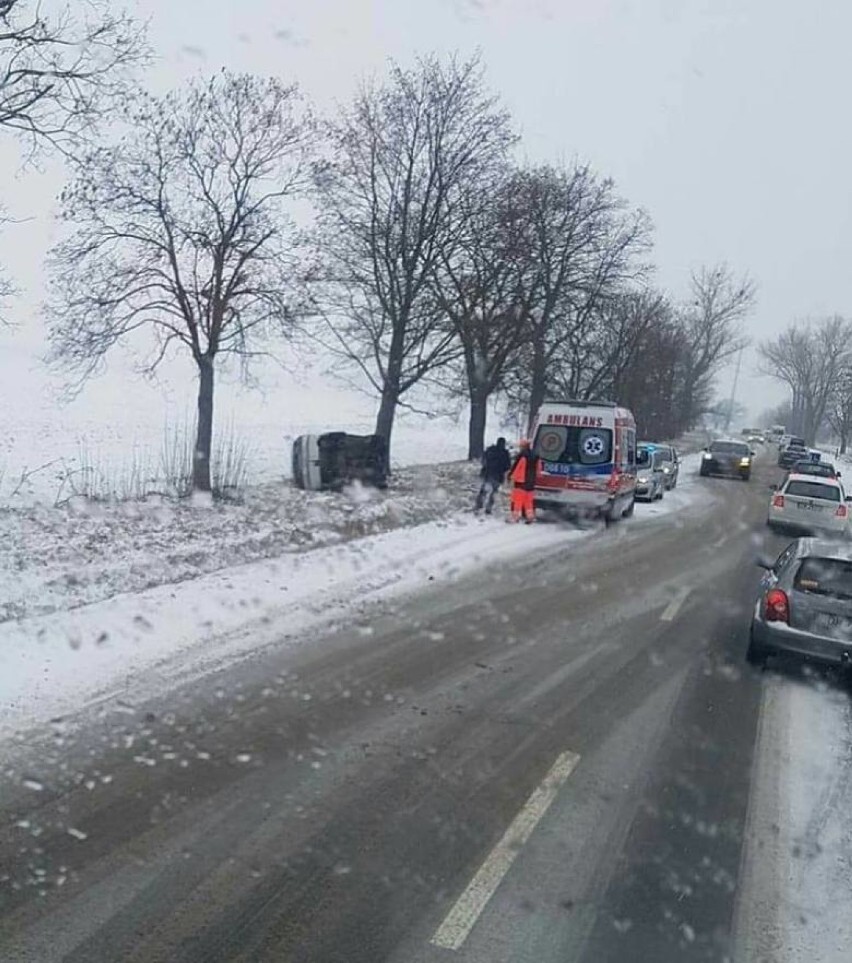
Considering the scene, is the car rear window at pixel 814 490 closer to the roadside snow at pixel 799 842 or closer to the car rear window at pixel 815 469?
the car rear window at pixel 815 469

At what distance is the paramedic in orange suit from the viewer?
1984 centimetres

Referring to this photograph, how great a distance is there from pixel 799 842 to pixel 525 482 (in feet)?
47.7

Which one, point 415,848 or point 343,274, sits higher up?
point 343,274

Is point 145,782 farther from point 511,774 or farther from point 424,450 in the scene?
point 424,450

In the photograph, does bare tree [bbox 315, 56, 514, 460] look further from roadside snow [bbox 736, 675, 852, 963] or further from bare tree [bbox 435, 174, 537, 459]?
roadside snow [bbox 736, 675, 852, 963]

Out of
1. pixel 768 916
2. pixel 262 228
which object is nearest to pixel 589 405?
pixel 262 228

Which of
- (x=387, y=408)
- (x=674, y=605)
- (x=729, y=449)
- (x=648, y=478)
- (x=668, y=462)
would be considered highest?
(x=387, y=408)

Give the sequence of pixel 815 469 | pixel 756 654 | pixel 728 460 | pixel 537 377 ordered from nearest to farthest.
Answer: pixel 756 654, pixel 537 377, pixel 815 469, pixel 728 460

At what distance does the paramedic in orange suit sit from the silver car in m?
10.6

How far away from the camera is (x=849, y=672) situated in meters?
8.79

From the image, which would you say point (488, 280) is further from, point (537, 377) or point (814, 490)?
point (814, 490)

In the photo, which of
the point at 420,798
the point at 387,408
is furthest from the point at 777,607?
the point at 387,408

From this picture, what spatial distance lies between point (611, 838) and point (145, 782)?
289 cm

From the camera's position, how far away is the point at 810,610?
8.84m
